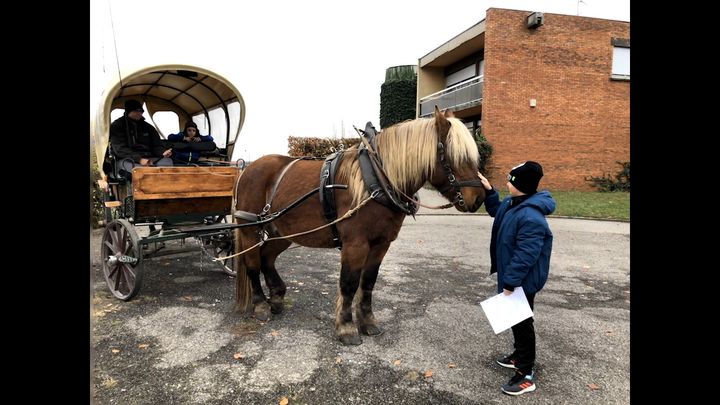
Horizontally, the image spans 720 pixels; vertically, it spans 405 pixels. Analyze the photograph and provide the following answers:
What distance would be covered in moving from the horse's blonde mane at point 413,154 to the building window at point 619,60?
59.8ft

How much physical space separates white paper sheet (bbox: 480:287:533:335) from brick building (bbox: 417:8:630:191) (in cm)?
1509

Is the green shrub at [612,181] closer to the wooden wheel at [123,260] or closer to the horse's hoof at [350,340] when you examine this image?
the horse's hoof at [350,340]

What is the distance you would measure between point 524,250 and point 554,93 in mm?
17071

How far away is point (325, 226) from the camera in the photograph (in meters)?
3.52

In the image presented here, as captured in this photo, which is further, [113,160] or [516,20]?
[516,20]

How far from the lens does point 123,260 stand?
447 centimetres

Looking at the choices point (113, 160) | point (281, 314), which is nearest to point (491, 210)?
point (281, 314)

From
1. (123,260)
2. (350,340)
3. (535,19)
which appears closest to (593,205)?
(535,19)

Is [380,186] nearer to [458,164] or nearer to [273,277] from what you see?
[458,164]

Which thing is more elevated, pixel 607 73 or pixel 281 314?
pixel 607 73

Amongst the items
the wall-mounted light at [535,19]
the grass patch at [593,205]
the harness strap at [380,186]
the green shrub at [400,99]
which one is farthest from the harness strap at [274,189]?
the green shrub at [400,99]
